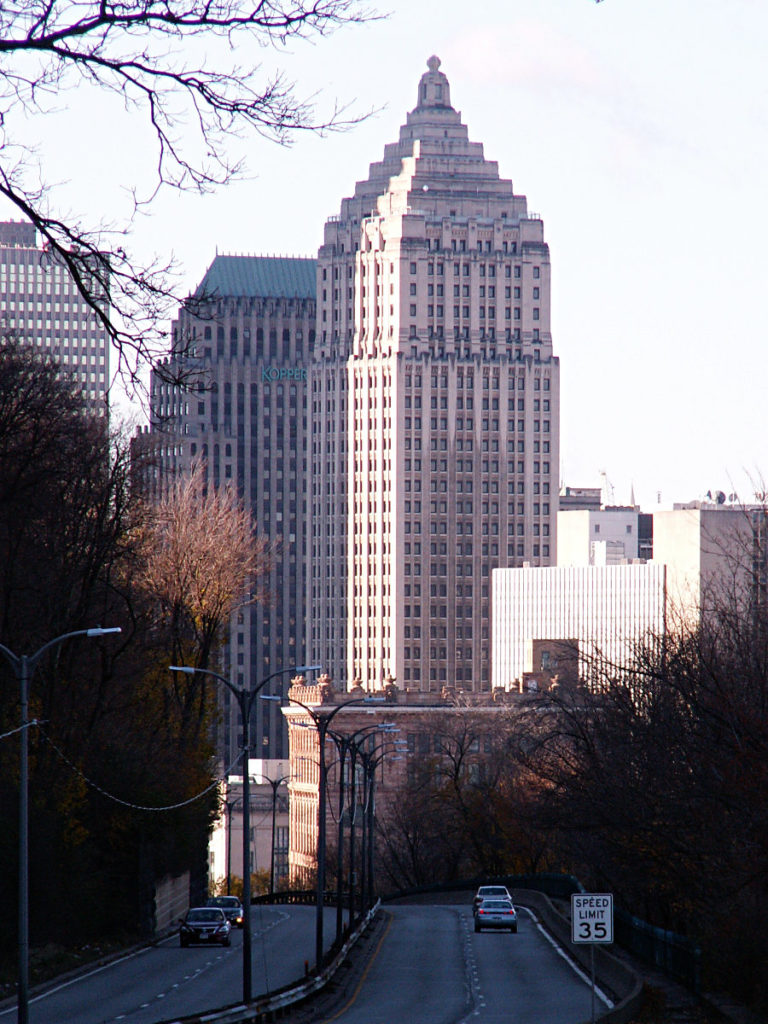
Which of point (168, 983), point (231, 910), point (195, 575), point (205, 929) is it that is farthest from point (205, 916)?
point (195, 575)

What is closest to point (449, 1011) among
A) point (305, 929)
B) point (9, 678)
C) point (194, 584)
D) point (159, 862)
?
point (9, 678)

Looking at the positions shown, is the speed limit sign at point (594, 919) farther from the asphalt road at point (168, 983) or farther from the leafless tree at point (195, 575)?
the leafless tree at point (195, 575)

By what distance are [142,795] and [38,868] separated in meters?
11.3

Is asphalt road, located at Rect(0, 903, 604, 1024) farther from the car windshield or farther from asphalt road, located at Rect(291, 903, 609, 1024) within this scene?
the car windshield

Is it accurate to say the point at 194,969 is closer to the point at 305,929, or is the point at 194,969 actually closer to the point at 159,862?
the point at 159,862

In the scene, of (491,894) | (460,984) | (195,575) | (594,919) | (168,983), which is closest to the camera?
(594,919)

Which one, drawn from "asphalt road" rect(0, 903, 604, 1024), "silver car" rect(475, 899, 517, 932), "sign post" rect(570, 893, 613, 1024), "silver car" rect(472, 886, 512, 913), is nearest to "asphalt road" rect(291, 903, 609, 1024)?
"asphalt road" rect(0, 903, 604, 1024)

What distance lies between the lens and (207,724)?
75.3m

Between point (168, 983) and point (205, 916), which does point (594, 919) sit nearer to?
point (168, 983)

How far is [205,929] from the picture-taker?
196ft

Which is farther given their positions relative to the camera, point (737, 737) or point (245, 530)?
point (245, 530)

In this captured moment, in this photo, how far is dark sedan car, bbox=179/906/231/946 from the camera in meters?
59.6

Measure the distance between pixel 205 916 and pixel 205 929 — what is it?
508 millimetres

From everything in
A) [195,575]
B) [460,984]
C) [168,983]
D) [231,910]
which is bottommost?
[231,910]
